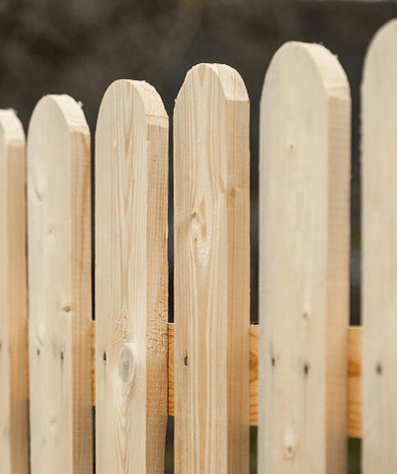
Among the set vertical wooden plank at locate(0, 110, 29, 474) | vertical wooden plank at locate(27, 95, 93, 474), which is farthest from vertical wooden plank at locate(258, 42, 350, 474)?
vertical wooden plank at locate(0, 110, 29, 474)

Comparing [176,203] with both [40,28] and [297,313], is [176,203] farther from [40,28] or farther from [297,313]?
[40,28]

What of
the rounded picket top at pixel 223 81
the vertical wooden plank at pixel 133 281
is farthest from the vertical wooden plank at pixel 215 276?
the vertical wooden plank at pixel 133 281

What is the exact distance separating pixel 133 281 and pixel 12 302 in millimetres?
708

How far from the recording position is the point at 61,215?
192cm

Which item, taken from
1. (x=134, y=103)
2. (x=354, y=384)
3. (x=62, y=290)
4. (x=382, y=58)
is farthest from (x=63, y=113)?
(x=354, y=384)

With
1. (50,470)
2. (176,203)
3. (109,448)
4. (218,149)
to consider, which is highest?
(218,149)

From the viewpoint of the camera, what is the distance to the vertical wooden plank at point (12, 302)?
213cm

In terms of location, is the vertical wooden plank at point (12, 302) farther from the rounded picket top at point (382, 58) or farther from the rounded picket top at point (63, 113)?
the rounded picket top at point (382, 58)

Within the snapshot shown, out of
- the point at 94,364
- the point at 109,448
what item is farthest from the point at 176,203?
the point at 109,448

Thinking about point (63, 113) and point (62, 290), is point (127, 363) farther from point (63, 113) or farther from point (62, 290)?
point (63, 113)

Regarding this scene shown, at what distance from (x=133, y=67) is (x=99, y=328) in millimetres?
3386

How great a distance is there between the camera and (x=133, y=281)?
169cm

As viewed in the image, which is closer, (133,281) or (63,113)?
(133,281)

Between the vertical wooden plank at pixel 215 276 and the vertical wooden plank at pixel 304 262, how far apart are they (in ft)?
0.26
